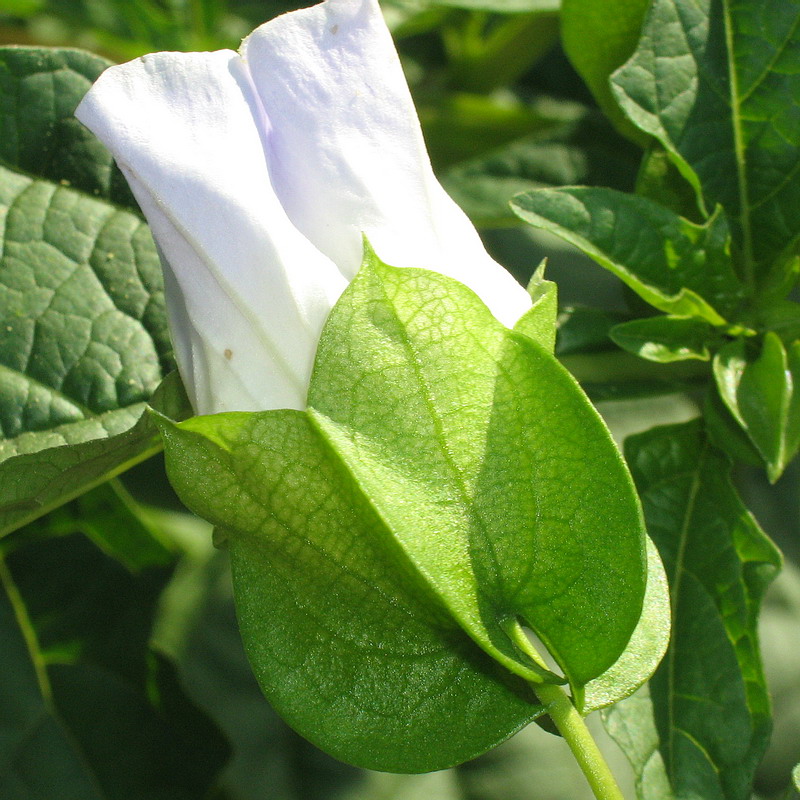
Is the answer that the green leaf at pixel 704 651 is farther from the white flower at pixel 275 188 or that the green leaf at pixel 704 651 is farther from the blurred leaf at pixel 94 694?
the blurred leaf at pixel 94 694

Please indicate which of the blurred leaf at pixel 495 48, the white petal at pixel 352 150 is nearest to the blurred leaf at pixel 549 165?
the blurred leaf at pixel 495 48

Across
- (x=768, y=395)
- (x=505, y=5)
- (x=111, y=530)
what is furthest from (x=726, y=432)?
(x=111, y=530)

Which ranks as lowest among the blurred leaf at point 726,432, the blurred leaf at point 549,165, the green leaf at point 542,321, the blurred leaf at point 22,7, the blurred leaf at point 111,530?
the blurred leaf at point 111,530

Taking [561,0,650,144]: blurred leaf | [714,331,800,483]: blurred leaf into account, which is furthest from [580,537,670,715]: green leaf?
[561,0,650,144]: blurred leaf

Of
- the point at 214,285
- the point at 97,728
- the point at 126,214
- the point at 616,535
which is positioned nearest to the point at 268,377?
the point at 214,285

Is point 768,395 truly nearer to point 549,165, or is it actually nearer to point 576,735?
point 576,735

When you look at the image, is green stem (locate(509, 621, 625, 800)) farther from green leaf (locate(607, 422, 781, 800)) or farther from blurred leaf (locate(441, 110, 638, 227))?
blurred leaf (locate(441, 110, 638, 227))
